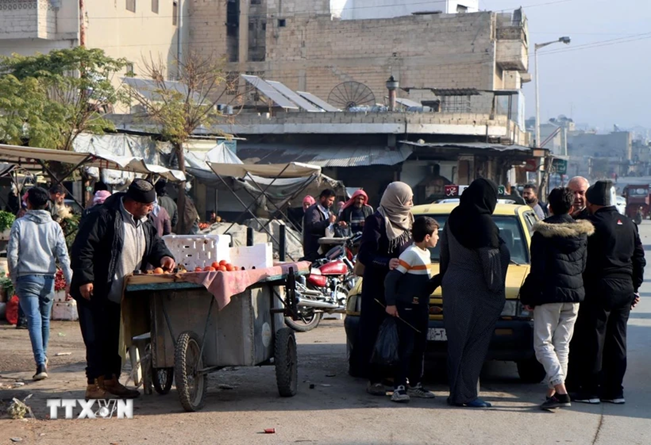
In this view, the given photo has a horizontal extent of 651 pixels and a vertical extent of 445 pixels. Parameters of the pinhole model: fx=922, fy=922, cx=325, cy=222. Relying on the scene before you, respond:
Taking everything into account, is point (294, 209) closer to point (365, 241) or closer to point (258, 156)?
point (258, 156)

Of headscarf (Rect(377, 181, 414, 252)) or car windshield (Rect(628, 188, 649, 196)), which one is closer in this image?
headscarf (Rect(377, 181, 414, 252))

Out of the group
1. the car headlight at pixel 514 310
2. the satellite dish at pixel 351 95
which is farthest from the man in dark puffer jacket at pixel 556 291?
the satellite dish at pixel 351 95

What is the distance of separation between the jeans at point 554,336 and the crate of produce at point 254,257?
7.38 feet

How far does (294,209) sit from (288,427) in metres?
22.0

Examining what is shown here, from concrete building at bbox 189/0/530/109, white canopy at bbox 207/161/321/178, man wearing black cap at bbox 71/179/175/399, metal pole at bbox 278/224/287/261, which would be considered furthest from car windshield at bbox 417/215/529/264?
concrete building at bbox 189/0/530/109

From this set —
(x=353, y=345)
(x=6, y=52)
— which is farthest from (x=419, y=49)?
(x=353, y=345)

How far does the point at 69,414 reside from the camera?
686 cm

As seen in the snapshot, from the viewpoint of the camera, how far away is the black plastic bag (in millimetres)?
7242

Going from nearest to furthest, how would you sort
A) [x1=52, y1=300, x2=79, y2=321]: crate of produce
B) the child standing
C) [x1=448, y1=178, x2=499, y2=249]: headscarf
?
1. [x1=448, y1=178, x2=499, y2=249]: headscarf
2. the child standing
3. [x1=52, y1=300, x2=79, y2=321]: crate of produce

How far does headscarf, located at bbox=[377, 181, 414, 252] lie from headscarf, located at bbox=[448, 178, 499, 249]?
2.19ft

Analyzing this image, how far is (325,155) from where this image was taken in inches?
1296

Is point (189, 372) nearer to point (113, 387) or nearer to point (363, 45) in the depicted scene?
point (113, 387)

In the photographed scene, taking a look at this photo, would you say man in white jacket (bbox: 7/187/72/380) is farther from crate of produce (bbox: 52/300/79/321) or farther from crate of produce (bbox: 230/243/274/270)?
crate of produce (bbox: 52/300/79/321)

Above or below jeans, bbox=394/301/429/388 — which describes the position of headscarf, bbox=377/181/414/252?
above
